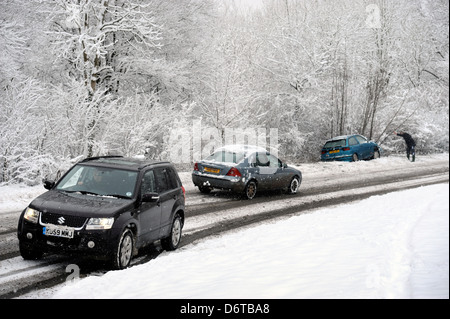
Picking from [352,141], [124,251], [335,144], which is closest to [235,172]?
[124,251]

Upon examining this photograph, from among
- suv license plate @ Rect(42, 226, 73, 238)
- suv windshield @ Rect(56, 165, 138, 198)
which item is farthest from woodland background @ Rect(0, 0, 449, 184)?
suv license plate @ Rect(42, 226, 73, 238)

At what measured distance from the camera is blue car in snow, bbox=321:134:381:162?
2572 cm

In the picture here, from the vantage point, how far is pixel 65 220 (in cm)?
669

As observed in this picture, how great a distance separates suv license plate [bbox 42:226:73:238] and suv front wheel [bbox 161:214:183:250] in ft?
7.05

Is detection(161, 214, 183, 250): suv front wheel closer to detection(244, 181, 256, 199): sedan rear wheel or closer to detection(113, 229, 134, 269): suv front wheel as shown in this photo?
detection(113, 229, 134, 269): suv front wheel

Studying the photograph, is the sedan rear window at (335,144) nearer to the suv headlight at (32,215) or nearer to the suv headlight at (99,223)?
the suv headlight at (99,223)

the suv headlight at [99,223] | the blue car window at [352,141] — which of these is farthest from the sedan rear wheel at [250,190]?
the blue car window at [352,141]

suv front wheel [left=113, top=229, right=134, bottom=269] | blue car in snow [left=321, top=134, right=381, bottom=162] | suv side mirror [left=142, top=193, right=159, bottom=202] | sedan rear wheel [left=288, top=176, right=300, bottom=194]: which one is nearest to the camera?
suv front wheel [left=113, top=229, right=134, bottom=269]

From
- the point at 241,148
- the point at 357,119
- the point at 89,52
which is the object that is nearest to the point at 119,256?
the point at 241,148

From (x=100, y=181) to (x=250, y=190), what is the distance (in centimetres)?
721

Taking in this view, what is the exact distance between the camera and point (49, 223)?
22.0 feet

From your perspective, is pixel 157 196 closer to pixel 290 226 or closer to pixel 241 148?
pixel 290 226

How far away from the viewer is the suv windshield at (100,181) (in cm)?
760

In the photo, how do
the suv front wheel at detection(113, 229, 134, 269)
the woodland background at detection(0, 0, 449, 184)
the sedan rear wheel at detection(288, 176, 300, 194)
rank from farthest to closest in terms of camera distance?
the sedan rear wheel at detection(288, 176, 300, 194), the woodland background at detection(0, 0, 449, 184), the suv front wheel at detection(113, 229, 134, 269)
